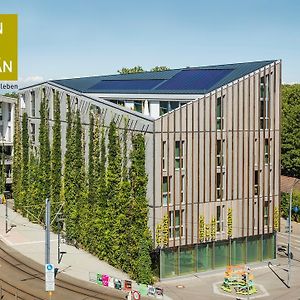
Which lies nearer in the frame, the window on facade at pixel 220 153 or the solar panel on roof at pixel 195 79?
the window on facade at pixel 220 153

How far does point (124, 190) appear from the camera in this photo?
57250mm

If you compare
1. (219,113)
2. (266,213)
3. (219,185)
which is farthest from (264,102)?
(266,213)

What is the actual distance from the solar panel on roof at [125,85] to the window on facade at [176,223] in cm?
1830

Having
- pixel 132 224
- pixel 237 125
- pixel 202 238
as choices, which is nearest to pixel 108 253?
pixel 132 224

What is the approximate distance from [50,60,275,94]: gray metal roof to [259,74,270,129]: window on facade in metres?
1.72

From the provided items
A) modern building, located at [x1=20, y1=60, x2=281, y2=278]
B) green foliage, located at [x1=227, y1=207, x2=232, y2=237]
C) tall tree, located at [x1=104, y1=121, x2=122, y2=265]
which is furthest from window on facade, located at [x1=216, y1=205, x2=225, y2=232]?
tall tree, located at [x1=104, y1=121, x2=122, y2=265]

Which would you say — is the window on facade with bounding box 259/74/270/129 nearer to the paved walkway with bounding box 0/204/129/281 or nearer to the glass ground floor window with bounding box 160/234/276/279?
the glass ground floor window with bounding box 160/234/276/279

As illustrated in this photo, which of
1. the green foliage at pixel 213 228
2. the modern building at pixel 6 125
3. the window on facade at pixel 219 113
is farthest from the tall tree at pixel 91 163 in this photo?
the modern building at pixel 6 125

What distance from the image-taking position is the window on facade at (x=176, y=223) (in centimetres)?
5497

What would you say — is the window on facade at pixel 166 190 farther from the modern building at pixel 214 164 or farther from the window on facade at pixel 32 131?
the window on facade at pixel 32 131

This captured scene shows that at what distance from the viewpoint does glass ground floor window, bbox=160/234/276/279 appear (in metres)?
55.8

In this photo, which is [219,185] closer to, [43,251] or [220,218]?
[220,218]

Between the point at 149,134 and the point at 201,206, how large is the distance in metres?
9.05

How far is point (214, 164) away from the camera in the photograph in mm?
57094
